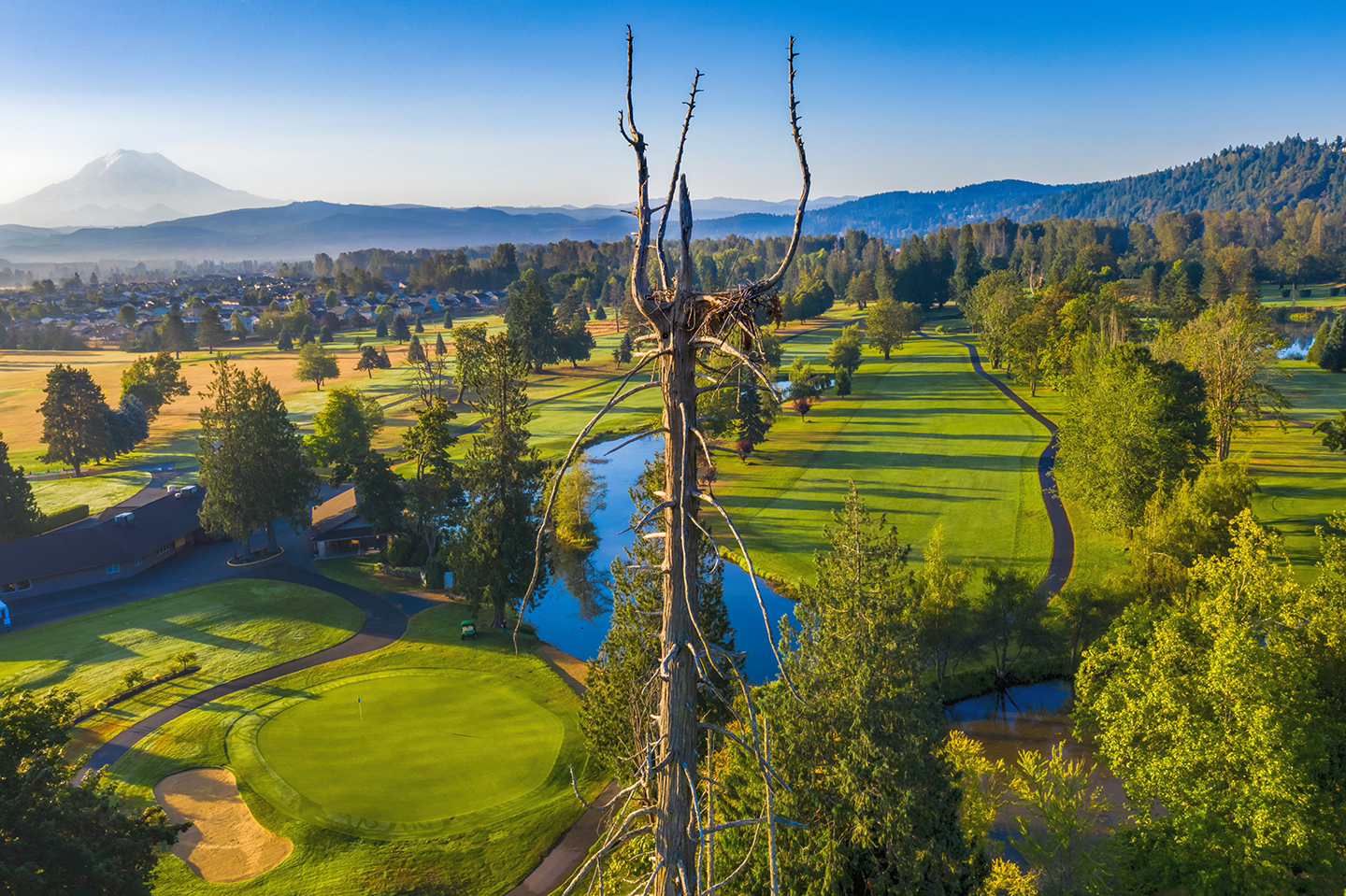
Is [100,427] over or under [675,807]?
under

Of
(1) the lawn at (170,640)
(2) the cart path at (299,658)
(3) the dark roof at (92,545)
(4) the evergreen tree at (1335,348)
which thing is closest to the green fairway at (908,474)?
(2) the cart path at (299,658)

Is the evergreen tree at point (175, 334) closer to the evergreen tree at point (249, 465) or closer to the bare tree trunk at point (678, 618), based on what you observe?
the evergreen tree at point (249, 465)

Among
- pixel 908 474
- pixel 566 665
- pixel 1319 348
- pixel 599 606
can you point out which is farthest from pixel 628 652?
pixel 1319 348

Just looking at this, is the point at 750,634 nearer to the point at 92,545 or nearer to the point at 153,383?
the point at 92,545

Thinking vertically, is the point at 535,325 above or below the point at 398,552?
above

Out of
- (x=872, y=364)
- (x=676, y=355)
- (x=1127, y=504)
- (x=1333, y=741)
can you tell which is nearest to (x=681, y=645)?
(x=676, y=355)

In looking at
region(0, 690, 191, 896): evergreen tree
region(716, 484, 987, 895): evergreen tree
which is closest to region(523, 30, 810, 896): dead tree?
region(716, 484, 987, 895): evergreen tree

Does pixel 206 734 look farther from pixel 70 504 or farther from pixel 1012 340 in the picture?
pixel 1012 340
